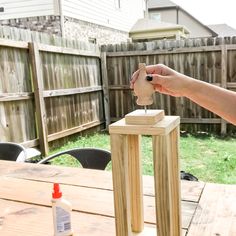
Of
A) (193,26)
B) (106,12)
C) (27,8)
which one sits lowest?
(27,8)

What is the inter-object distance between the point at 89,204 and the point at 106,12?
34.0ft

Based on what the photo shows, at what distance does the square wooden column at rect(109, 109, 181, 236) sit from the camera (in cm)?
77

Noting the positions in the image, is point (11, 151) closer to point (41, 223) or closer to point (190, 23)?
point (41, 223)

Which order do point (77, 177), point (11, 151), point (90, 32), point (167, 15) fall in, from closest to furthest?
point (77, 177) → point (11, 151) → point (90, 32) → point (167, 15)

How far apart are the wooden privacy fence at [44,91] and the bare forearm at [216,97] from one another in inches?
144

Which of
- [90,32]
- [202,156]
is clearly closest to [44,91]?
[202,156]

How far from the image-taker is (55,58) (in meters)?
5.23

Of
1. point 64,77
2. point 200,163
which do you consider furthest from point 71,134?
point 200,163

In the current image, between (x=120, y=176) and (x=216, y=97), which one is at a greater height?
(x=216, y=97)

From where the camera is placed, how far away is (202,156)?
4.57 meters

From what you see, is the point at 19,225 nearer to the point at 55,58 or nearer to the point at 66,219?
the point at 66,219

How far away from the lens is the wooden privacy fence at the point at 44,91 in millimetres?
4289

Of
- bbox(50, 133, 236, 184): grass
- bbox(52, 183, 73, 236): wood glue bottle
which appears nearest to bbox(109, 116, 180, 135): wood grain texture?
bbox(52, 183, 73, 236): wood glue bottle

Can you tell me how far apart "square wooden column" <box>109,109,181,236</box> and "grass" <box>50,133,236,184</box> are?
2789 mm
